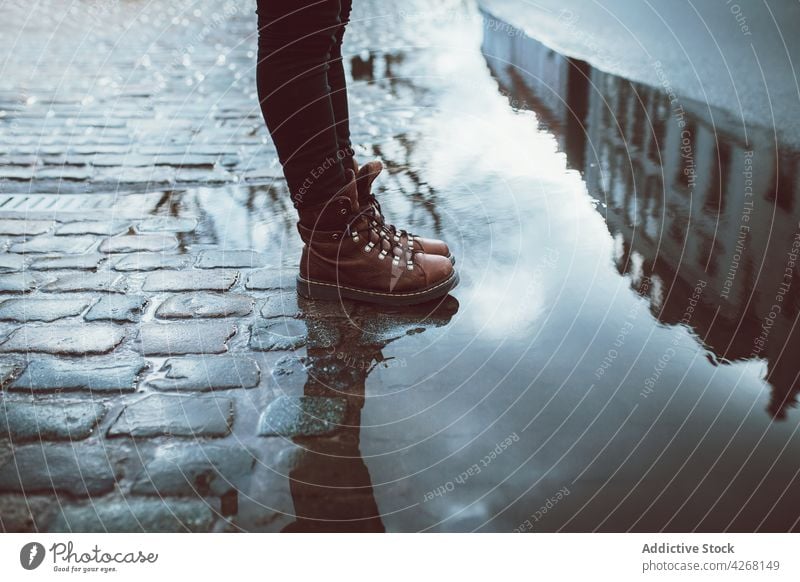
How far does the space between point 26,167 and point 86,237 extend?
116cm

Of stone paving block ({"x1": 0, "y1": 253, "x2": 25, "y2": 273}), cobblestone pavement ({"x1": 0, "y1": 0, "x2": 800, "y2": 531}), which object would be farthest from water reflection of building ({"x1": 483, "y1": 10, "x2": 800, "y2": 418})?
stone paving block ({"x1": 0, "y1": 253, "x2": 25, "y2": 273})

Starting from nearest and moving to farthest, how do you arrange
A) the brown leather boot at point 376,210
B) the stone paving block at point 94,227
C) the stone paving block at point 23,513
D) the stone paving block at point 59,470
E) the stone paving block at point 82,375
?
1. the stone paving block at point 23,513
2. the stone paving block at point 59,470
3. the stone paving block at point 82,375
4. the brown leather boot at point 376,210
5. the stone paving block at point 94,227

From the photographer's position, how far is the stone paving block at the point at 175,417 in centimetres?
167

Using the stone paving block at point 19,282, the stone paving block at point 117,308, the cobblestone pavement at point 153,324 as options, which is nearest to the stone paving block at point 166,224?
the cobblestone pavement at point 153,324

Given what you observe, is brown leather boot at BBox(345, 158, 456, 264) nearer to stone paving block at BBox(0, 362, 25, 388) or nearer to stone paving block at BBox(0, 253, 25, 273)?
stone paving block at BBox(0, 362, 25, 388)

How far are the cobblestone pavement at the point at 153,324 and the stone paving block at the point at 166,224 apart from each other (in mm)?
14

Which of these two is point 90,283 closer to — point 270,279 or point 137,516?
point 270,279

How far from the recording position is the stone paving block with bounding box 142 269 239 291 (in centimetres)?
243

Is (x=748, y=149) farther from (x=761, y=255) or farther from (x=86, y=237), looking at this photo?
(x=86, y=237)

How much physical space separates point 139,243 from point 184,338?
2.79 feet

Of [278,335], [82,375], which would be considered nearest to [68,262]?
[82,375]

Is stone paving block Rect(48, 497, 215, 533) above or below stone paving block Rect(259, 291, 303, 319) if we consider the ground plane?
above

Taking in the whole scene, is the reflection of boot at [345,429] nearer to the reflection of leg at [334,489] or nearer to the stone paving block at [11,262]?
the reflection of leg at [334,489]

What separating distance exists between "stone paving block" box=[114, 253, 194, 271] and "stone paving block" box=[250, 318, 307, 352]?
1.90 ft
